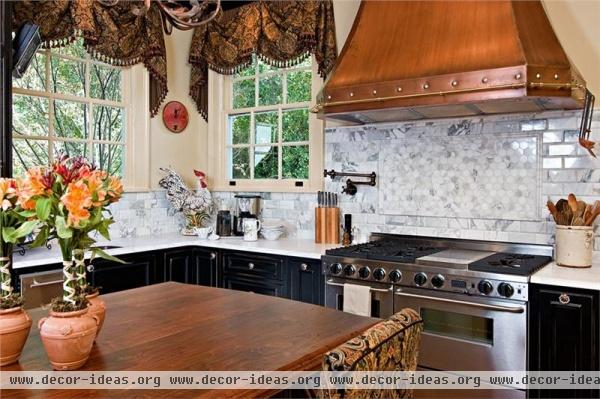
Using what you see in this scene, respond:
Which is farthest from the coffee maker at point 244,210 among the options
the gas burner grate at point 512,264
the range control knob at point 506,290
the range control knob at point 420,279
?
the range control knob at point 506,290

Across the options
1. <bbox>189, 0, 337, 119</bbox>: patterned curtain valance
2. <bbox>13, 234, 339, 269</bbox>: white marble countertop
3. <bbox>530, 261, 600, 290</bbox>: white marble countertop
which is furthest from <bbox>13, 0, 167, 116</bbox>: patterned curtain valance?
<bbox>530, 261, 600, 290</bbox>: white marble countertop

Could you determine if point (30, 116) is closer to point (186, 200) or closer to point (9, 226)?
point (186, 200)

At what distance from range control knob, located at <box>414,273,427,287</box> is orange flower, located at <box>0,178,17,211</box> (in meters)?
2.02

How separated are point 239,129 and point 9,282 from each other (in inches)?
134

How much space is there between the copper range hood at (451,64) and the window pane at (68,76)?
198cm

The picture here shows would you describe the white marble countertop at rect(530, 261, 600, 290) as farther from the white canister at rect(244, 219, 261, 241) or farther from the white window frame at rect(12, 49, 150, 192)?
the white window frame at rect(12, 49, 150, 192)

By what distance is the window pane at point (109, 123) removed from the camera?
3920mm

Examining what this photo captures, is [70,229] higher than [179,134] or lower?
lower

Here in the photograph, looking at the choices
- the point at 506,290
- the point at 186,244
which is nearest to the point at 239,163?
the point at 186,244

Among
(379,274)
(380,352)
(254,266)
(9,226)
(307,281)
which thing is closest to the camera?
(380,352)

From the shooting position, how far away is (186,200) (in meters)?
4.16

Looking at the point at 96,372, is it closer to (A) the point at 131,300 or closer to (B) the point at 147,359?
(B) the point at 147,359

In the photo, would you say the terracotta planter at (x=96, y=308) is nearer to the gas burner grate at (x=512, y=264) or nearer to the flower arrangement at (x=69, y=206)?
the flower arrangement at (x=69, y=206)

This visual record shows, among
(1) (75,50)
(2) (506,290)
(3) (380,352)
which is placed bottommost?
(2) (506,290)
